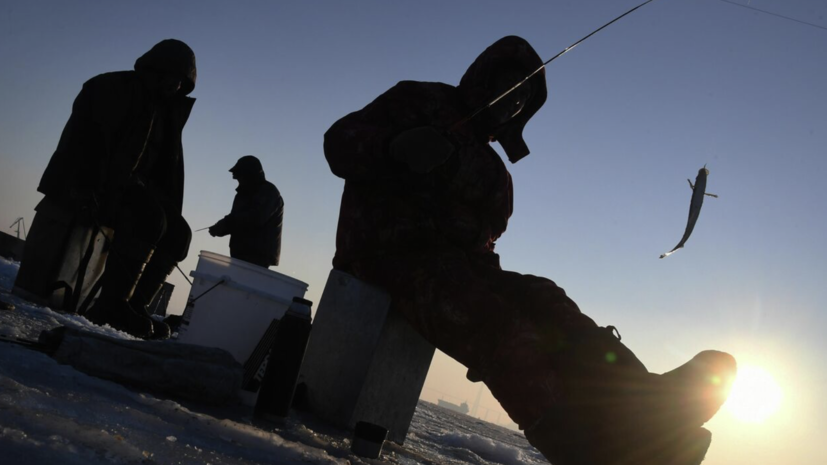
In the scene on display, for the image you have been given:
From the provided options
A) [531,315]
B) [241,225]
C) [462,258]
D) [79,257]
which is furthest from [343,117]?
[241,225]

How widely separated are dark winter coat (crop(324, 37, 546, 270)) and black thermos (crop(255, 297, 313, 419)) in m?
0.66

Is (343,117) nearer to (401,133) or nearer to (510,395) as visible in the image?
(401,133)

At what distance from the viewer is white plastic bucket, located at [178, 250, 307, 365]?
3.48 m

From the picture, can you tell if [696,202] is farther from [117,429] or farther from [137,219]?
[117,429]

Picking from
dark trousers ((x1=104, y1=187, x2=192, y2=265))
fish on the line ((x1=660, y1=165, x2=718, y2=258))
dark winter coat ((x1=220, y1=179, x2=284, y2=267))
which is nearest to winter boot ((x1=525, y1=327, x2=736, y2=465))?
dark trousers ((x1=104, y1=187, x2=192, y2=265))

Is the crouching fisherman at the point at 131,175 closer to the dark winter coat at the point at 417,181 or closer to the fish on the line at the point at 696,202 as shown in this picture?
the dark winter coat at the point at 417,181

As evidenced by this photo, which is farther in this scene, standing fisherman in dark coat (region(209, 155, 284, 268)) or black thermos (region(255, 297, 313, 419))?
standing fisherman in dark coat (region(209, 155, 284, 268))

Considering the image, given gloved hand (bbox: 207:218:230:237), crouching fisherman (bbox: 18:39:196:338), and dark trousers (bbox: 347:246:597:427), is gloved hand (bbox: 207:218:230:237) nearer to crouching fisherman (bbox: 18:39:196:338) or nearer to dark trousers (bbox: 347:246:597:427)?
crouching fisherman (bbox: 18:39:196:338)

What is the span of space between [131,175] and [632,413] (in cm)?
378

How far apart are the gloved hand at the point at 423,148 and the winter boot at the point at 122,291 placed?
2520 millimetres

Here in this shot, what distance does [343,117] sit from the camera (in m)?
3.41

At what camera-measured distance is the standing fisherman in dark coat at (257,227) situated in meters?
7.13

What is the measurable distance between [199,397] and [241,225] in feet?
15.7

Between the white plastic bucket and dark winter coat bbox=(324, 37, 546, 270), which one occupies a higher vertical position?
dark winter coat bbox=(324, 37, 546, 270)
